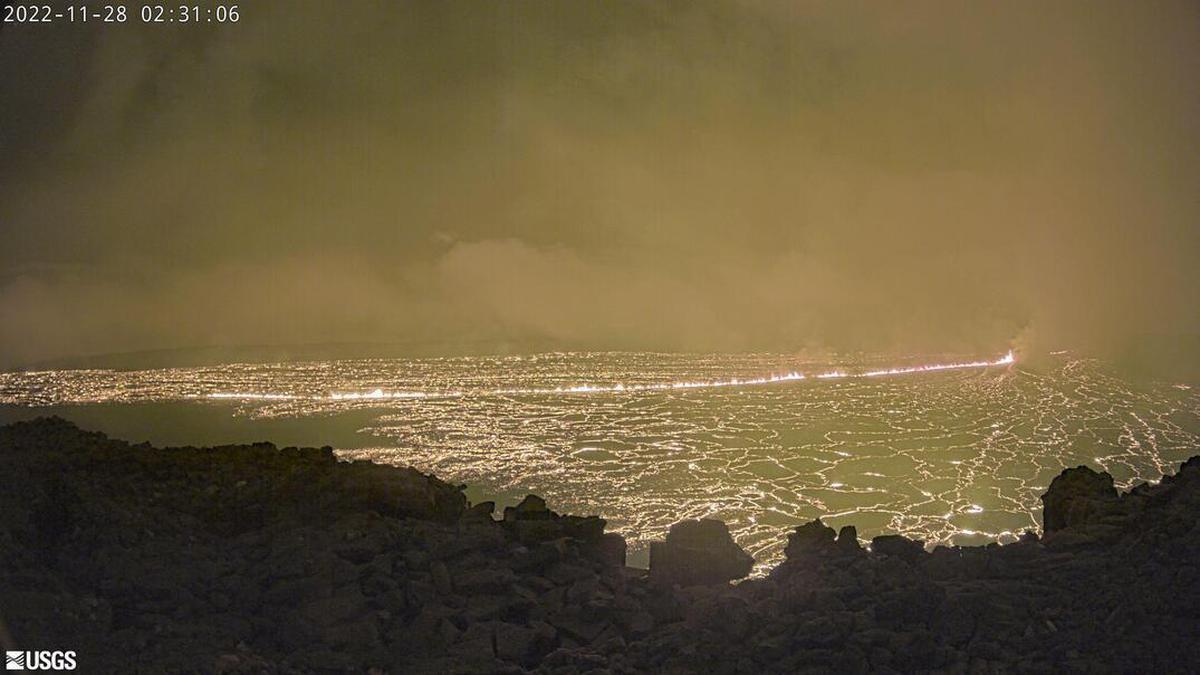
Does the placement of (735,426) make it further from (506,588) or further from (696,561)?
(506,588)

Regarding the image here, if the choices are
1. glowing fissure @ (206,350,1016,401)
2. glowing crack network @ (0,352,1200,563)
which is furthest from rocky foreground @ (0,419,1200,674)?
glowing fissure @ (206,350,1016,401)

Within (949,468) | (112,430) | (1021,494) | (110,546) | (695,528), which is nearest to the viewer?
(110,546)

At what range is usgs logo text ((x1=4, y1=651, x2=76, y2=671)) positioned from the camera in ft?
23.2

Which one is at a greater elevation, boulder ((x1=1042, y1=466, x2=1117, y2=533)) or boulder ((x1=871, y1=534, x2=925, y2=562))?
boulder ((x1=1042, y1=466, x2=1117, y2=533))

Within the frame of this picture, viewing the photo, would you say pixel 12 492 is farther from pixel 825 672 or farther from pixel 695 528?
pixel 825 672

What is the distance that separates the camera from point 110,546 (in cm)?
861

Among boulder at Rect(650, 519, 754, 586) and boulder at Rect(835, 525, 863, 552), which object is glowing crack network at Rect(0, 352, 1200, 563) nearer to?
boulder at Rect(650, 519, 754, 586)

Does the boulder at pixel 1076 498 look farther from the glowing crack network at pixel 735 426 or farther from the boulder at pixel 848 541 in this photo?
the glowing crack network at pixel 735 426

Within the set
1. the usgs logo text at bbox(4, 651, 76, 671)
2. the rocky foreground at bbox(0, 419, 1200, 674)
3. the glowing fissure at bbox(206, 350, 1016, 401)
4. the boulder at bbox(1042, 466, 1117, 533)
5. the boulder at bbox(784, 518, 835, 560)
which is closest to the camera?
the usgs logo text at bbox(4, 651, 76, 671)

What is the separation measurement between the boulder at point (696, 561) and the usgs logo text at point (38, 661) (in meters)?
5.91

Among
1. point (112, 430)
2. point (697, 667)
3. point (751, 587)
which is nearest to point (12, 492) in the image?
point (697, 667)

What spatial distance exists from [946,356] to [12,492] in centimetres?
5094

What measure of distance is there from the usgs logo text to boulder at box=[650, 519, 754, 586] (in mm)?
5910

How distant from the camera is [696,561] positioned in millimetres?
10000
